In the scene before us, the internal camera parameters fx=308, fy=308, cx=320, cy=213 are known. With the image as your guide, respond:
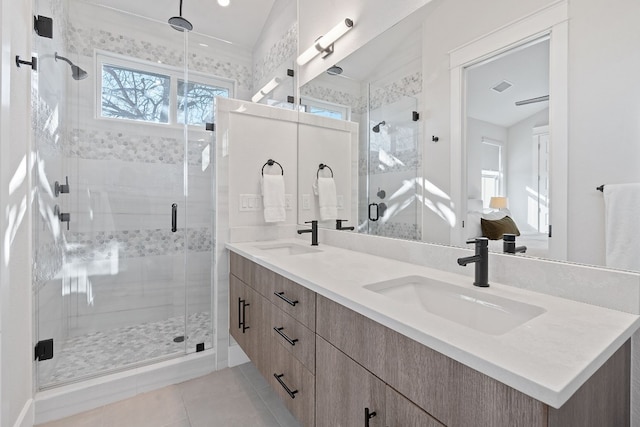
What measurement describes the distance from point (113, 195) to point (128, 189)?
4.5 inches

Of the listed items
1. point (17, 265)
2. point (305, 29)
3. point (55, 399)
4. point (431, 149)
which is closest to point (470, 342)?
point (431, 149)

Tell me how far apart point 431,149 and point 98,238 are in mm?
2499

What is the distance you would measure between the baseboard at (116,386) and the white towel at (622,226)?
2.18 metres

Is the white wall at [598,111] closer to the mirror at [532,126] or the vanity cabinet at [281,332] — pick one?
the mirror at [532,126]

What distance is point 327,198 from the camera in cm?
214

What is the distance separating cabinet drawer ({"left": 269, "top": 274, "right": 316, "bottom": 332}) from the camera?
1110 mm

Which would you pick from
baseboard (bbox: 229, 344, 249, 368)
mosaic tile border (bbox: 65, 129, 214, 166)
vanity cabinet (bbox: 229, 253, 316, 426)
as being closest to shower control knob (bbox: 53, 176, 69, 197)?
mosaic tile border (bbox: 65, 129, 214, 166)

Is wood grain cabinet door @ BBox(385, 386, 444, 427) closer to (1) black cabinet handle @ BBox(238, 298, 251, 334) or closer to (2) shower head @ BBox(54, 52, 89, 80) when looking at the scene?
(1) black cabinet handle @ BBox(238, 298, 251, 334)

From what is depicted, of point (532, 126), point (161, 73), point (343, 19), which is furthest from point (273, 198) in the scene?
point (532, 126)

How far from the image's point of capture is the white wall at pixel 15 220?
4.26ft

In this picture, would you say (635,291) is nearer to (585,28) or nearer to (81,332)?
(585,28)

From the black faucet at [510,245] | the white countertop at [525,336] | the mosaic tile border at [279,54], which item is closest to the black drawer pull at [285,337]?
the white countertop at [525,336]

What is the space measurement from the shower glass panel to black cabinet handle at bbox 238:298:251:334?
868 millimetres

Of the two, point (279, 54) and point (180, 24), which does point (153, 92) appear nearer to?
point (180, 24)
